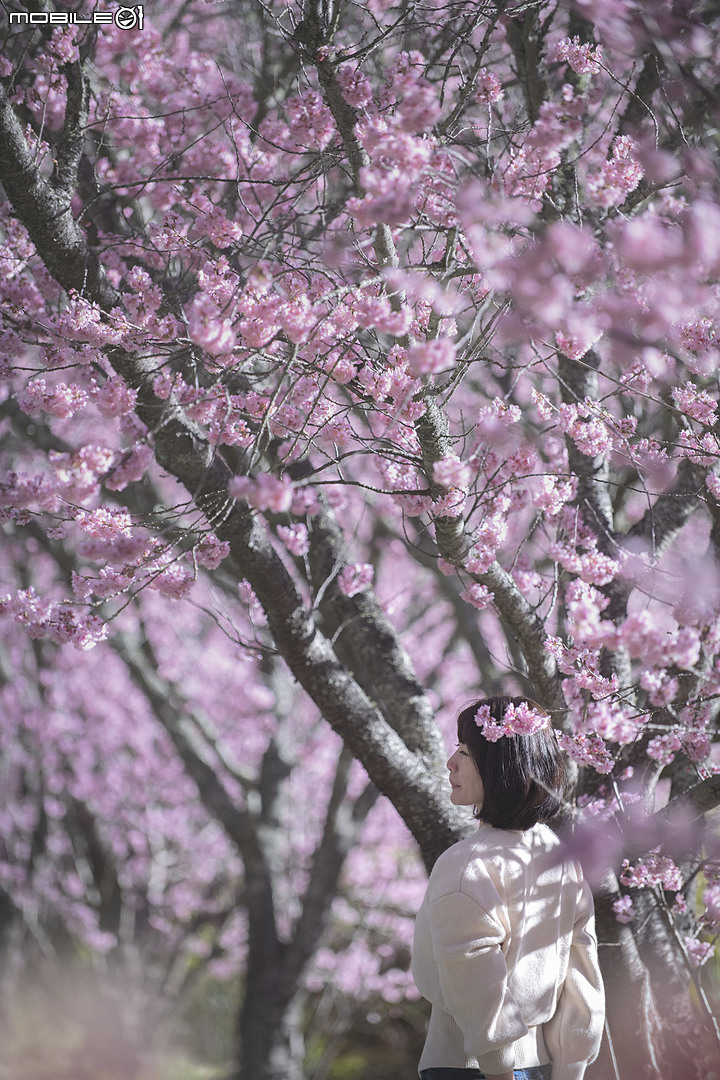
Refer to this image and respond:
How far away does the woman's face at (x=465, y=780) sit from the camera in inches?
86.0

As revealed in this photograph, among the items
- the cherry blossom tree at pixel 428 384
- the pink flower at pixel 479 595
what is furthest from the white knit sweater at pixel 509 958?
the pink flower at pixel 479 595

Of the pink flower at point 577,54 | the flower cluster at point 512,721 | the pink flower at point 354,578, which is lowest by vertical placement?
the flower cluster at point 512,721

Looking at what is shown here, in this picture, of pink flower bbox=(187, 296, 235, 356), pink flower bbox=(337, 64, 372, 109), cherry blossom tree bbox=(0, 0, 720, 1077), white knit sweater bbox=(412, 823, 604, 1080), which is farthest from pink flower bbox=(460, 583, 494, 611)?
pink flower bbox=(337, 64, 372, 109)

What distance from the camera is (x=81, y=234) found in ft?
8.35

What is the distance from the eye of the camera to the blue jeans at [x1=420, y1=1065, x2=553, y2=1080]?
200 cm

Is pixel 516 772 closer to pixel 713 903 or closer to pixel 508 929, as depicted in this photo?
pixel 508 929

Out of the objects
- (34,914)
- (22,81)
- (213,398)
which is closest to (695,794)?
(213,398)

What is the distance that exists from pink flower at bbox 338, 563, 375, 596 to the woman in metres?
0.86

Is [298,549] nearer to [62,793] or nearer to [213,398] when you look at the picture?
[213,398]

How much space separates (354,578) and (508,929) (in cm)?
131

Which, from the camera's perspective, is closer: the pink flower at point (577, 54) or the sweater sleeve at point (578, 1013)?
the sweater sleeve at point (578, 1013)

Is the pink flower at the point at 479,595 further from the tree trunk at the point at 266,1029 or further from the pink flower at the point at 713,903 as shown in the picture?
the tree trunk at the point at 266,1029

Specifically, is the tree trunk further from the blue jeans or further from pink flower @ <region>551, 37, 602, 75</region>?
pink flower @ <region>551, 37, 602, 75</region>

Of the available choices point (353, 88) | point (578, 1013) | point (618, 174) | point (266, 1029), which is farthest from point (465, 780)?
point (266, 1029)
